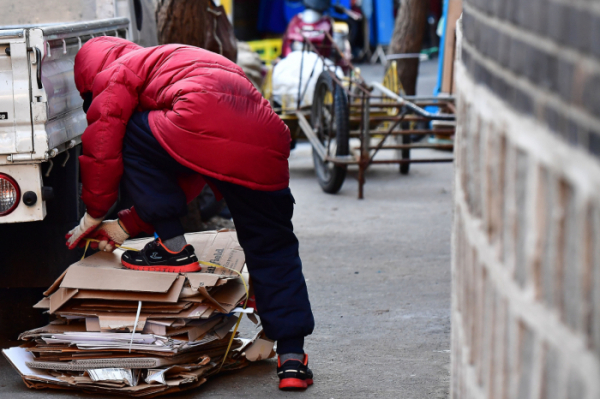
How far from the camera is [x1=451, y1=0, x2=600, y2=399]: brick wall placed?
0.96 m

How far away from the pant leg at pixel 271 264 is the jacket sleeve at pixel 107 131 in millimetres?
402

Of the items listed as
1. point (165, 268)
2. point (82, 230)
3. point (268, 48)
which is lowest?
point (268, 48)

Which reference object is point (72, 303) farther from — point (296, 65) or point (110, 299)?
point (296, 65)

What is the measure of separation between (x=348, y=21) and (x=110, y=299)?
55.8ft

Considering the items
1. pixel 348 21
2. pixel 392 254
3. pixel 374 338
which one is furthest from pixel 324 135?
pixel 348 21

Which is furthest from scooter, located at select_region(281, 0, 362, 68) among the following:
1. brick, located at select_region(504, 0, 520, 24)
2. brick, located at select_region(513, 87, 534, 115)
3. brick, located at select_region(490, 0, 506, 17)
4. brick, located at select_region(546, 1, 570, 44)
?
brick, located at select_region(546, 1, 570, 44)

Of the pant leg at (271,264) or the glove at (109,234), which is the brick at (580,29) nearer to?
the pant leg at (271,264)

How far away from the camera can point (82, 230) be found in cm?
303

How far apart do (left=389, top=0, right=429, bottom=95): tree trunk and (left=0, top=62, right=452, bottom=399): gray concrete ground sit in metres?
2.15

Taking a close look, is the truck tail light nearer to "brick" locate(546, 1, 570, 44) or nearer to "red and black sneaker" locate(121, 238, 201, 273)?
"red and black sneaker" locate(121, 238, 201, 273)

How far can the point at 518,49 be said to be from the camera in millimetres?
1231

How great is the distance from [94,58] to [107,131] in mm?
431

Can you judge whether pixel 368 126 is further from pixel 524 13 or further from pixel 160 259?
pixel 524 13

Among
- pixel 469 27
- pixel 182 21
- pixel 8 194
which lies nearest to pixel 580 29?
pixel 469 27
